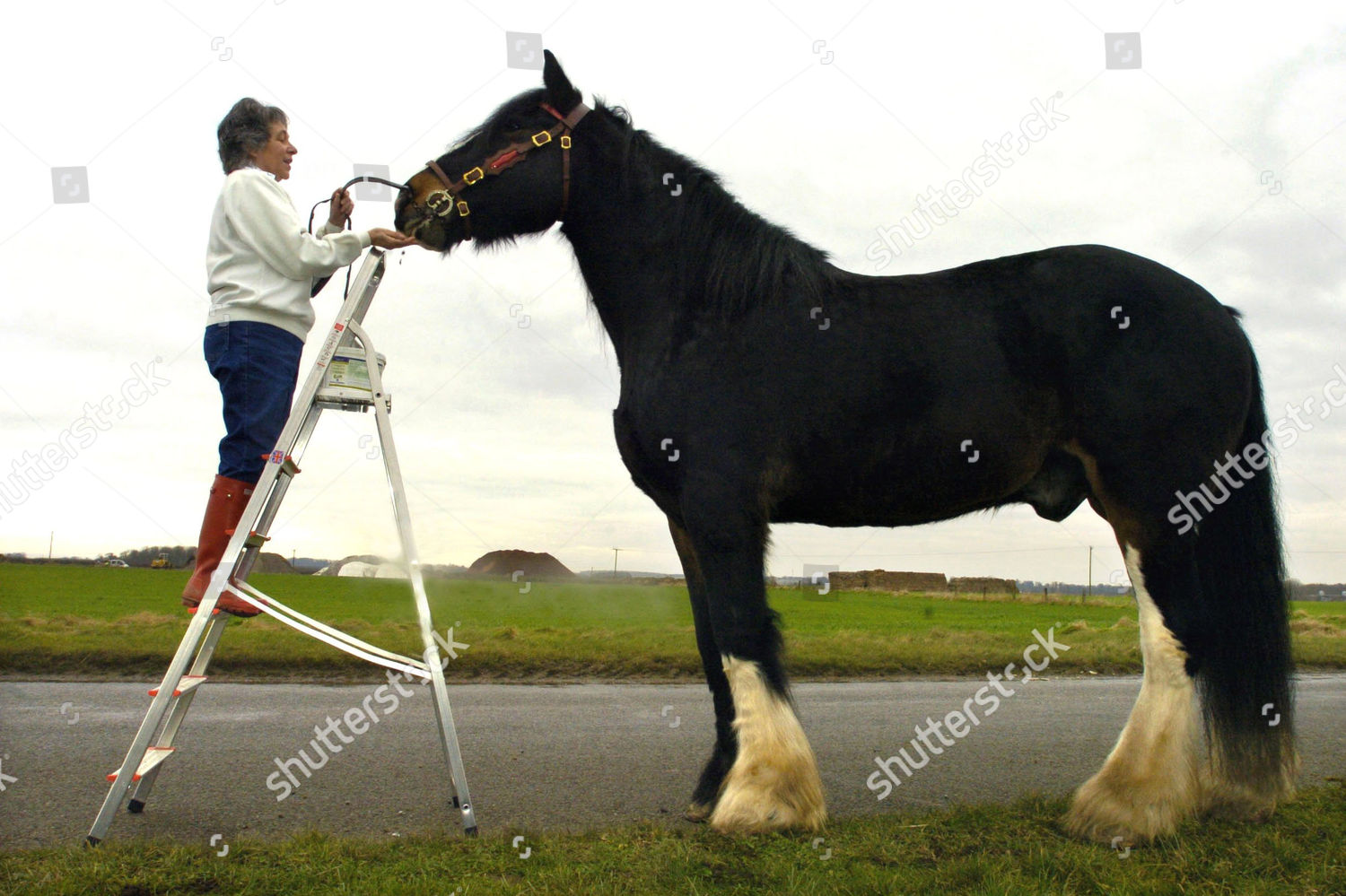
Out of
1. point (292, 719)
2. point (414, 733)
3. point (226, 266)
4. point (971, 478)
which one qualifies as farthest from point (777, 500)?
point (292, 719)

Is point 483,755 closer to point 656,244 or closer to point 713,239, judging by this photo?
point 656,244

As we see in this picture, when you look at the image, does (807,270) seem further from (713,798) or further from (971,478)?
(713,798)

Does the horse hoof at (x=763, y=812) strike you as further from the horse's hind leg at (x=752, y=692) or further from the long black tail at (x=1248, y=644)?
the long black tail at (x=1248, y=644)

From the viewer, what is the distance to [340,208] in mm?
3738

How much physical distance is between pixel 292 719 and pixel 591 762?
2290 mm

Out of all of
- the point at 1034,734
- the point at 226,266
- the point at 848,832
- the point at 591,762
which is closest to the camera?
the point at 848,832

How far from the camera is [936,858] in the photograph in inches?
118

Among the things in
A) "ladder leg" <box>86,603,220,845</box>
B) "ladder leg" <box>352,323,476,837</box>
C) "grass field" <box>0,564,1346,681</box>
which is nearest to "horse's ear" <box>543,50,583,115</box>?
"ladder leg" <box>352,323,476,837</box>

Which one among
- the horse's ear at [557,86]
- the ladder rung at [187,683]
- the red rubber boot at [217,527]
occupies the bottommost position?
the ladder rung at [187,683]

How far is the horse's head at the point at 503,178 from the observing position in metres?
3.71

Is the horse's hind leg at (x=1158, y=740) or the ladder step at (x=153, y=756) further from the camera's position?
the horse's hind leg at (x=1158, y=740)

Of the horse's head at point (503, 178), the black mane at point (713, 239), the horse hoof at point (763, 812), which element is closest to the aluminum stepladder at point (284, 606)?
the horse's head at point (503, 178)

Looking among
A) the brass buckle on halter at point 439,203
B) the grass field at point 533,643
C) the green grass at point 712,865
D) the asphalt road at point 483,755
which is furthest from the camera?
the grass field at point 533,643

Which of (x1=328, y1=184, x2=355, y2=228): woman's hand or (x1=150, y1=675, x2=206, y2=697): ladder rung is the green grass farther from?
(x1=328, y1=184, x2=355, y2=228): woman's hand
